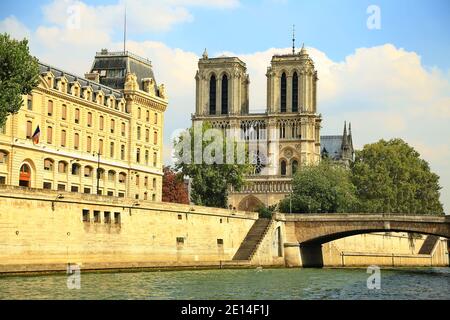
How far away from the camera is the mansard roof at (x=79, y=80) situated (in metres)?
77.1

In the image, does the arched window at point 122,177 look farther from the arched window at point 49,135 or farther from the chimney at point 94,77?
the arched window at point 49,135

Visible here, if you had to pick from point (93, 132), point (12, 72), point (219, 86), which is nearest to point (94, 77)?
point (93, 132)

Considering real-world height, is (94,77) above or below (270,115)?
below

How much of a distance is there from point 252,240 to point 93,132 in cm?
1615

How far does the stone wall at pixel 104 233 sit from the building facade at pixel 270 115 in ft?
236

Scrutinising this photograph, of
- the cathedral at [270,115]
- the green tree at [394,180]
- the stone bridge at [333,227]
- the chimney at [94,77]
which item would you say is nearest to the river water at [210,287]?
the stone bridge at [333,227]

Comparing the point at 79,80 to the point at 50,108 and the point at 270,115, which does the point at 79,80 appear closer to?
the point at 50,108

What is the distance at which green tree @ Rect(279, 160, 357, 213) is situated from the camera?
11206 centimetres

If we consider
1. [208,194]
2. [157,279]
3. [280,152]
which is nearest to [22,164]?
[157,279]

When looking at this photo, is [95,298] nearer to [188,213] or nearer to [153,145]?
[188,213]

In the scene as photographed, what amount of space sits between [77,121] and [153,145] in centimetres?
1332

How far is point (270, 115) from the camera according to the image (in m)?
162

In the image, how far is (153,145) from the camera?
92.6 m
